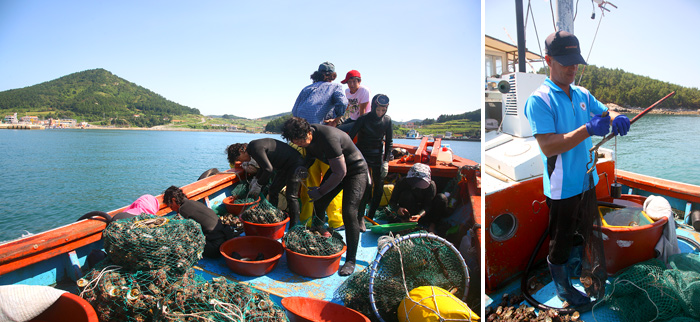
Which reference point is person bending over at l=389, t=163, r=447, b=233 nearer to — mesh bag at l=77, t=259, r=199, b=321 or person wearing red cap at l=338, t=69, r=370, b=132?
person wearing red cap at l=338, t=69, r=370, b=132

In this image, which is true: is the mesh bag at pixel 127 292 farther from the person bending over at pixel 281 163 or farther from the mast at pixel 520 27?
the mast at pixel 520 27

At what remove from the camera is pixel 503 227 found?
8.12ft

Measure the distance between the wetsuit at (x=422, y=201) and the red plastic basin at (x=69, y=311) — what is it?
277cm

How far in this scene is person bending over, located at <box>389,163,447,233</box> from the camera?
3684 mm

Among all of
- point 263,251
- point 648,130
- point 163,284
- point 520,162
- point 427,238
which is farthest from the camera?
point 648,130

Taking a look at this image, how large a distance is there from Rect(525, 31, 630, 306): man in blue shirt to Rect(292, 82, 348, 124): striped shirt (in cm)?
279

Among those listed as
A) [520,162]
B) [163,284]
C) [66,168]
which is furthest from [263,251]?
[66,168]

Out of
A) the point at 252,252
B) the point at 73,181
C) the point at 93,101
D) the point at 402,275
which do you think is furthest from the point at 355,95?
the point at 93,101

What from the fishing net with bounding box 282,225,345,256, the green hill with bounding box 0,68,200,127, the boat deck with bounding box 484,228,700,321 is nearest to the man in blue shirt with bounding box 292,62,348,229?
the fishing net with bounding box 282,225,345,256

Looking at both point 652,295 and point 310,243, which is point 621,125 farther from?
point 310,243

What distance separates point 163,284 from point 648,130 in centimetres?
2281

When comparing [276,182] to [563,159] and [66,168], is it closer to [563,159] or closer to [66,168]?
[563,159]

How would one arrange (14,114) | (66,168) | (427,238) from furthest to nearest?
1. (14,114)
2. (66,168)
3. (427,238)

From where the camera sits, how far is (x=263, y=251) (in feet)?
10.4
